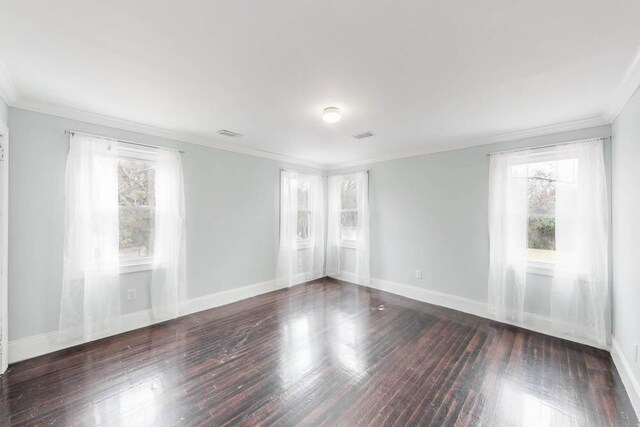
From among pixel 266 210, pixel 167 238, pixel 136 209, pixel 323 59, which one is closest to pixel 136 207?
pixel 136 209

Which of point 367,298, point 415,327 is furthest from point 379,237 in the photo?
point 415,327

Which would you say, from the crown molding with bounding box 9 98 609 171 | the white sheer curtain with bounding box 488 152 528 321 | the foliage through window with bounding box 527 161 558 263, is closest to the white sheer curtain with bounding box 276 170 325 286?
the crown molding with bounding box 9 98 609 171

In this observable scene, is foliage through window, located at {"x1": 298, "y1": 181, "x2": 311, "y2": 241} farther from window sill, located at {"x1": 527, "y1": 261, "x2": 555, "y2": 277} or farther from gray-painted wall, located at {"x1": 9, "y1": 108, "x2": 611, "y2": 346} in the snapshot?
window sill, located at {"x1": 527, "y1": 261, "x2": 555, "y2": 277}

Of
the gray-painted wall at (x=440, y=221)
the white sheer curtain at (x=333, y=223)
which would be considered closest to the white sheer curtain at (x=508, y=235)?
the gray-painted wall at (x=440, y=221)

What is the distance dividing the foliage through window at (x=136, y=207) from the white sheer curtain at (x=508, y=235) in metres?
4.63

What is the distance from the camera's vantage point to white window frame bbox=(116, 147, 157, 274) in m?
3.26

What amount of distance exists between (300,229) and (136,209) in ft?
9.43

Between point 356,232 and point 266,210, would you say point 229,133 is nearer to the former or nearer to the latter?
point 266,210

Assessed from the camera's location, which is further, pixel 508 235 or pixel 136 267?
pixel 508 235

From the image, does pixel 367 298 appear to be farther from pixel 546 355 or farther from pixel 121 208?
pixel 121 208

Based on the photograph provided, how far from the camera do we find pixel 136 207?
3.40m

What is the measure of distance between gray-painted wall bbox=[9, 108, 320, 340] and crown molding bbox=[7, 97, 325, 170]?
0.06 metres

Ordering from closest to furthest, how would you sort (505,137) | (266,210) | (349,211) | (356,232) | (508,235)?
(508,235)
(505,137)
(266,210)
(356,232)
(349,211)

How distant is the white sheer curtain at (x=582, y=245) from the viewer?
2.87m
